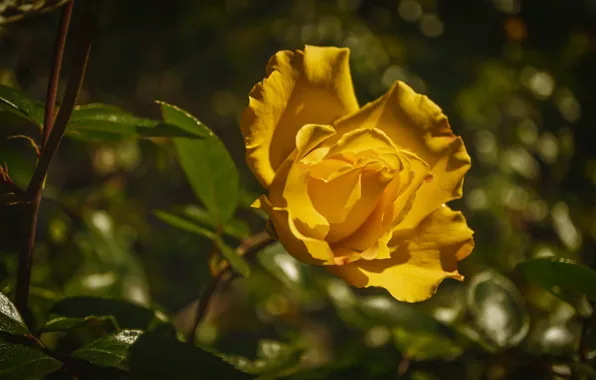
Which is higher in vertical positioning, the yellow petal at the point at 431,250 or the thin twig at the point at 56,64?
the thin twig at the point at 56,64

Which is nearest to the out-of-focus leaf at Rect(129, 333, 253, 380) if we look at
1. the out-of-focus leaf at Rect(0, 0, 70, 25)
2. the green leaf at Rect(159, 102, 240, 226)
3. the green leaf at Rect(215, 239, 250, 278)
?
the green leaf at Rect(215, 239, 250, 278)

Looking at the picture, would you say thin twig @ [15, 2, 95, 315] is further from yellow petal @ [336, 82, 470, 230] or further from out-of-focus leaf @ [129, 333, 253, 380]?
yellow petal @ [336, 82, 470, 230]

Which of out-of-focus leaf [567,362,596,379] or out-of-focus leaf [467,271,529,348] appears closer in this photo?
out-of-focus leaf [567,362,596,379]

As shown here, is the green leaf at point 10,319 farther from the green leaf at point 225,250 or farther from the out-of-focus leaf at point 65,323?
the green leaf at point 225,250

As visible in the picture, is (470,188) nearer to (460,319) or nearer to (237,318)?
(460,319)

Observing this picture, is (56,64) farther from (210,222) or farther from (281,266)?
(281,266)

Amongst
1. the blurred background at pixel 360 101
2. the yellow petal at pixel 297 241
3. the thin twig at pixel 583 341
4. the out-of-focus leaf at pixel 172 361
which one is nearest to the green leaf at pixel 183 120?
the yellow petal at pixel 297 241
